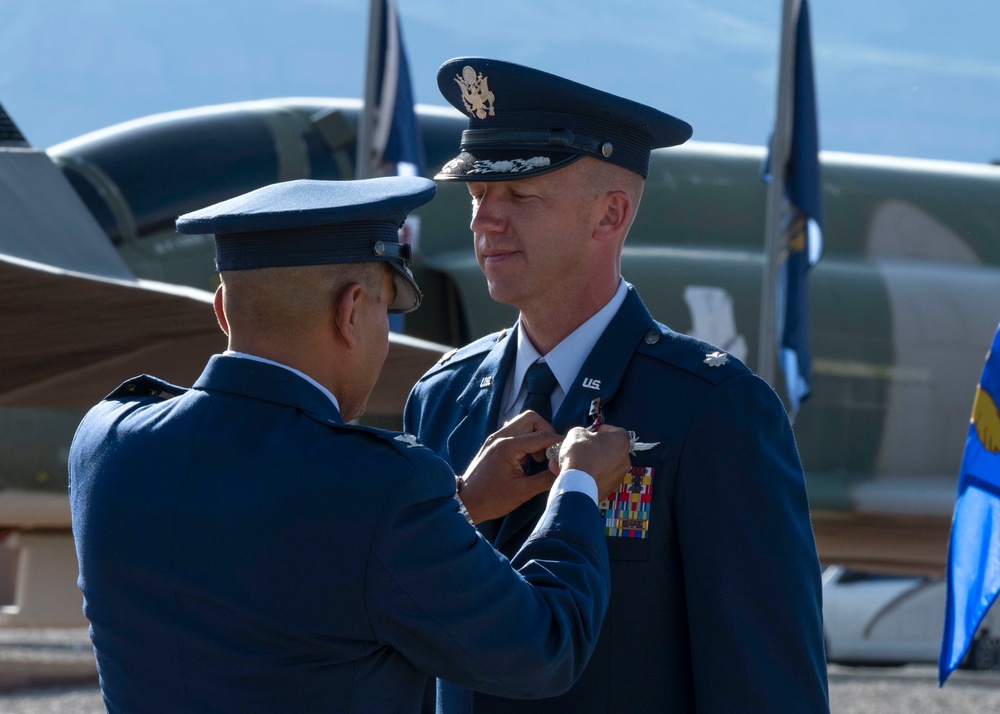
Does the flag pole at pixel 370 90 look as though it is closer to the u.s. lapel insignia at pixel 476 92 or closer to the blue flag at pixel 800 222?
the blue flag at pixel 800 222

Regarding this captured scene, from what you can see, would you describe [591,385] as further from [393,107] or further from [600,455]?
[393,107]

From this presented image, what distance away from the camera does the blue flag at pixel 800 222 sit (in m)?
8.88

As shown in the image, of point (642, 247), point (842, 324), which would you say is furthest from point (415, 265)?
point (842, 324)

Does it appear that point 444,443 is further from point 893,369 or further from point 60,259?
point 893,369

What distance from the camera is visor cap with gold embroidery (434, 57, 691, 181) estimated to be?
2102 mm

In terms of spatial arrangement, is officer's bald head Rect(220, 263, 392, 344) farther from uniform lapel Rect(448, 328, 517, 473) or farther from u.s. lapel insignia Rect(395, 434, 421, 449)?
uniform lapel Rect(448, 328, 517, 473)

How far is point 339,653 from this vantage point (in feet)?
5.41

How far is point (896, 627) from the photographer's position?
13352 mm

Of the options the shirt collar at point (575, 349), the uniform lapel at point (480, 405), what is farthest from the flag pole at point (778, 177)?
the shirt collar at point (575, 349)

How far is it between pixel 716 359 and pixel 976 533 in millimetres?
2481

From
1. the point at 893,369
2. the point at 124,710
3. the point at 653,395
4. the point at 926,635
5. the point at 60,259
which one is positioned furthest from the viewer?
the point at 926,635

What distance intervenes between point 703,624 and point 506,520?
401 millimetres

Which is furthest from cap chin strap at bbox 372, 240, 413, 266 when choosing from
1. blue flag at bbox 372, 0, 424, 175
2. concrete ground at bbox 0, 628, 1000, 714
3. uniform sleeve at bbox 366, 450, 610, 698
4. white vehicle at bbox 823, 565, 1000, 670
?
white vehicle at bbox 823, 565, 1000, 670

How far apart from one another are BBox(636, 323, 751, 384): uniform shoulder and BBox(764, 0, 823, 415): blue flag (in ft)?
23.0
